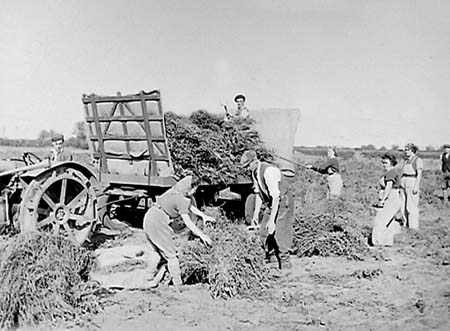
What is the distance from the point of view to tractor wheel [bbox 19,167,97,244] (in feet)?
24.7

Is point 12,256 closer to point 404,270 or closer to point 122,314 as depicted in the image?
point 122,314

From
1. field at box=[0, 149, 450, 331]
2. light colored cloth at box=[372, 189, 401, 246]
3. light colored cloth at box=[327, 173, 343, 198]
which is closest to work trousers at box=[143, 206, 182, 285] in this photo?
field at box=[0, 149, 450, 331]

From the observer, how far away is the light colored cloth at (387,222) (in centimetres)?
989

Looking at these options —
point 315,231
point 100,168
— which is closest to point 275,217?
point 315,231

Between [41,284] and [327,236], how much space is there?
5138 millimetres

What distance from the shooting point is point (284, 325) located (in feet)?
18.0

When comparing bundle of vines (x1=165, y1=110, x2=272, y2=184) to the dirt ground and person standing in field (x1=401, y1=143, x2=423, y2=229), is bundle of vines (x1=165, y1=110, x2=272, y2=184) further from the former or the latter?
person standing in field (x1=401, y1=143, x2=423, y2=229)

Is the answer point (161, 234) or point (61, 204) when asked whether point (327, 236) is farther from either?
point (61, 204)

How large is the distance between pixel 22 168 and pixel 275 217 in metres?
3.46

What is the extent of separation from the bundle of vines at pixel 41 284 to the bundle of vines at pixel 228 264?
4.86 feet

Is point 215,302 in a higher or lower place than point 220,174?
lower

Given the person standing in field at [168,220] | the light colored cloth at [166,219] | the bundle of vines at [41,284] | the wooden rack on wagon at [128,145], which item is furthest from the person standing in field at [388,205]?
the bundle of vines at [41,284]

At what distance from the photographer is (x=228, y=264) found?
645cm

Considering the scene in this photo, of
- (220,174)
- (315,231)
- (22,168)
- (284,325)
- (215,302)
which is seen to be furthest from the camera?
(220,174)
